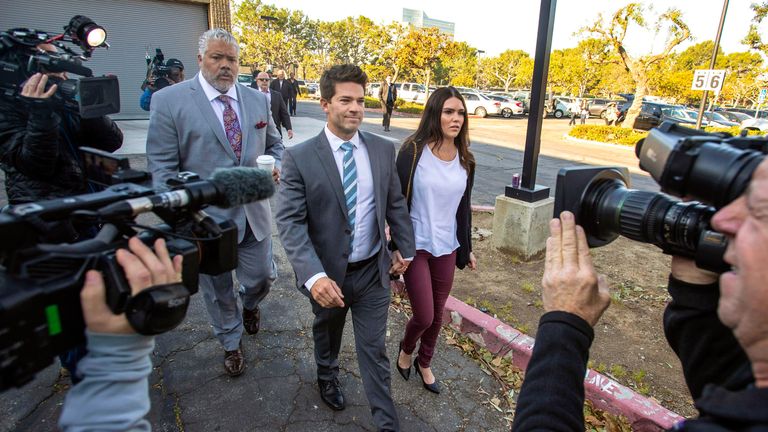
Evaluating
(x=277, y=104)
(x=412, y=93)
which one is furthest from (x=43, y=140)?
(x=412, y=93)

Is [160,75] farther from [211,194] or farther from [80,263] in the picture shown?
[80,263]

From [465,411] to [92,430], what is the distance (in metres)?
2.18

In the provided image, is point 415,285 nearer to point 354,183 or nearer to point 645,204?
point 354,183

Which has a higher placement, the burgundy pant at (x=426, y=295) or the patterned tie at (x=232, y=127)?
the patterned tie at (x=232, y=127)

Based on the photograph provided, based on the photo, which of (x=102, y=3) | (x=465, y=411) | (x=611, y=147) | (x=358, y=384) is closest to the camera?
(x=465, y=411)

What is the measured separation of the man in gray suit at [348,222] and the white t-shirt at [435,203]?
0.73 ft

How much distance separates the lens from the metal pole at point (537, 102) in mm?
4297

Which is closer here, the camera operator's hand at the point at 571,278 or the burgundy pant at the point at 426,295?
the camera operator's hand at the point at 571,278

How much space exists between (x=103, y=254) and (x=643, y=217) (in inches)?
57.6

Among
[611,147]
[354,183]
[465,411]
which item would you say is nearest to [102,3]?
[354,183]

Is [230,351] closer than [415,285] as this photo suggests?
No

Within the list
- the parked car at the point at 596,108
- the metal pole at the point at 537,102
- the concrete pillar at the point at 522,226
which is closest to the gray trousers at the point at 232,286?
the concrete pillar at the point at 522,226

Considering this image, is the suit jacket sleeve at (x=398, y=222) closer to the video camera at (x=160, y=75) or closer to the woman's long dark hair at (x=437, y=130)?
the woman's long dark hair at (x=437, y=130)

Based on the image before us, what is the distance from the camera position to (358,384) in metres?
2.88
